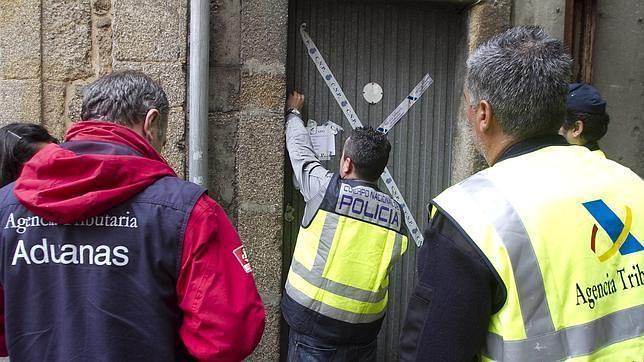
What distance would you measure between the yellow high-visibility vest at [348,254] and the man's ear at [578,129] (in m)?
1.06

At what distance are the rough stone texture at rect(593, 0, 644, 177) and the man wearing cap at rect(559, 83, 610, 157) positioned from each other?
3.67 ft

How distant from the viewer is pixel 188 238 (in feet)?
5.53

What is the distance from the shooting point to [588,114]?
2.91 m

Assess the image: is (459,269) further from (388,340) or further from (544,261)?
(388,340)

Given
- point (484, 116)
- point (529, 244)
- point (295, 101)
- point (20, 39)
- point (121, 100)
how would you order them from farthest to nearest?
point (295, 101), point (20, 39), point (121, 100), point (484, 116), point (529, 244)

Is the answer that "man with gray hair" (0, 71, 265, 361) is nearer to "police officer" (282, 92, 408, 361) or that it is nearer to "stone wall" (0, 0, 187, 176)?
"police officer" (282, 92, 408, 361)

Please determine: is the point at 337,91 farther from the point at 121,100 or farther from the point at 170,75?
the point at 121,100

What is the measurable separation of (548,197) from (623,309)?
37 cm

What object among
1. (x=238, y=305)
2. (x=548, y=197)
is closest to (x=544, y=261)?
(x=548, y=197)

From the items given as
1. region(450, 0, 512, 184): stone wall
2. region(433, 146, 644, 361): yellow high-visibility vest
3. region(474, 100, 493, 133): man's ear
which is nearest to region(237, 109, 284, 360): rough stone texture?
region(450, 0, 512, 184): stone wall

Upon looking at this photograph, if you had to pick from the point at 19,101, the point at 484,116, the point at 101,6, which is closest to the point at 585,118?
the point at 484,116

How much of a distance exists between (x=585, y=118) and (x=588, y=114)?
0.08ft

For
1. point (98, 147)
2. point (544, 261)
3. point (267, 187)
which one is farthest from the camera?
point (267, 187)

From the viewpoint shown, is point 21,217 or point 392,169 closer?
point 21,217
